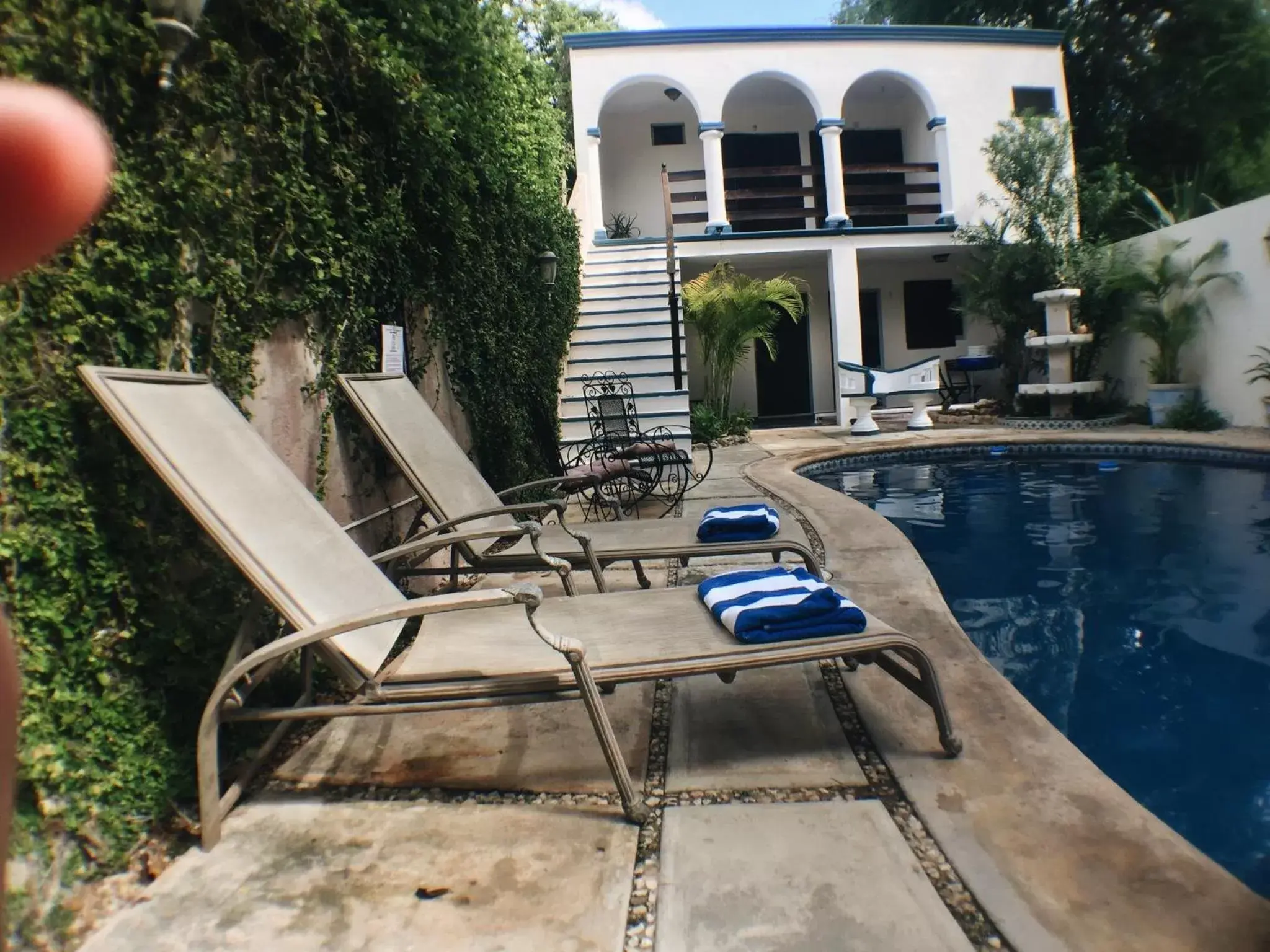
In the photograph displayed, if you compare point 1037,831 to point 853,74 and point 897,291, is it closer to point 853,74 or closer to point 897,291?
point 853,74

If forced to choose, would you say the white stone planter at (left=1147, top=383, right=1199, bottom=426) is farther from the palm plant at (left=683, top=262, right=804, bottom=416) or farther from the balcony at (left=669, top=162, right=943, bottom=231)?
the balcony at (left=669, top=162, right=943, bottom=231)

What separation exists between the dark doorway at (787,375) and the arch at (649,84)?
3.78m

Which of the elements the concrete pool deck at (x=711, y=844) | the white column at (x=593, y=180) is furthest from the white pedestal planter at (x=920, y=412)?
the concrete pool deck at (x=711, y=844)

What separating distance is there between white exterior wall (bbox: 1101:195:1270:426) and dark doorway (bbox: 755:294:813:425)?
534 centimetres

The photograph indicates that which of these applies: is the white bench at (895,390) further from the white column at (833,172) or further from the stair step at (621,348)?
the stair step at (621,348)

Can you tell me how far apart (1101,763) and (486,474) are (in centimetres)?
392

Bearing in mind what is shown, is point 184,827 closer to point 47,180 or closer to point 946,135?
point 47,180

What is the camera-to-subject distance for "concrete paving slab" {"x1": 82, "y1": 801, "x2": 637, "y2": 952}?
58.1 inches

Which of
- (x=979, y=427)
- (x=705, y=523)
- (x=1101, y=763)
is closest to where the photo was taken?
(x=1101, y=763)

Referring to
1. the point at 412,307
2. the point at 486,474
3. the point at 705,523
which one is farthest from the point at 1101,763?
the point at 486,474

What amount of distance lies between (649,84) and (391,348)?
393 inches

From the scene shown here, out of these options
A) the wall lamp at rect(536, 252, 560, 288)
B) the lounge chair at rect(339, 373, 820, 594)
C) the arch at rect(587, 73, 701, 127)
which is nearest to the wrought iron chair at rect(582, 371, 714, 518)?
the wall lamp at rect(536, 252, 560, 288)

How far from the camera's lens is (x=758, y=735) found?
225cm

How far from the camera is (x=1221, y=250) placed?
29.4ft
